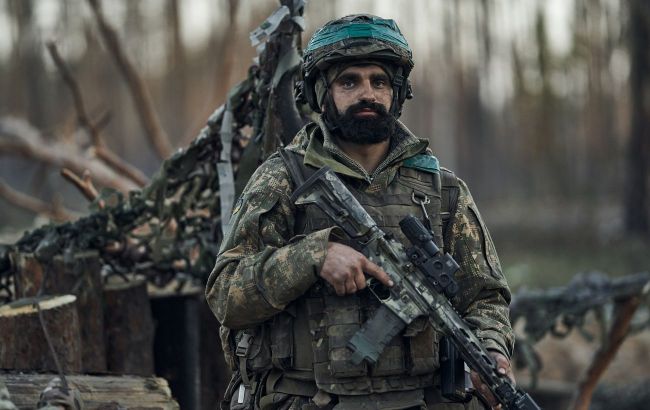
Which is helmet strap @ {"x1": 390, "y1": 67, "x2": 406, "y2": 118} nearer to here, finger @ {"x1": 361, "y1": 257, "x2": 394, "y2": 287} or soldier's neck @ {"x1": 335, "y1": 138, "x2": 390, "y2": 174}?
soldier's neck @ {"x1": 335, "y1": 138, "x2": 390, "y2": 174}

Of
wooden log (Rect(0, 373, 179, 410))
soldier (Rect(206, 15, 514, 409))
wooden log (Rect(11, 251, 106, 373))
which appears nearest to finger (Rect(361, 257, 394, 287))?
soldier (Rect(206, 15, 514, 409))

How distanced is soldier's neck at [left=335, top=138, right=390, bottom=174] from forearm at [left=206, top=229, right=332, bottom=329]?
41 cm

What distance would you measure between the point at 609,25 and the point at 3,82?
1172 inches

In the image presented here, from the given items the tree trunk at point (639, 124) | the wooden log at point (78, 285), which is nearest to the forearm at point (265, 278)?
the wooden log at point (78, 285)

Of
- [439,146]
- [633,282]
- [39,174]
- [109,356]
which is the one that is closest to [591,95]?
[439,146]

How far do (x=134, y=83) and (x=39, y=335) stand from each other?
486 centimetres

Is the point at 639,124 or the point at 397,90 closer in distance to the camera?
the point at 397,90

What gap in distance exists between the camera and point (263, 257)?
3.53 metres

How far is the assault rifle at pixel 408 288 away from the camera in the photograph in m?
3.48

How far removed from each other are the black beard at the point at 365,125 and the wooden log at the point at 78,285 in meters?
2.55

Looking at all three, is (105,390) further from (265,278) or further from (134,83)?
(134,83)

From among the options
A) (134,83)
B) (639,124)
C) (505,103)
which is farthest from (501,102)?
(134,83)

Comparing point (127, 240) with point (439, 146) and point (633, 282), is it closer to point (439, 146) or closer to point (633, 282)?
point (633, 282)

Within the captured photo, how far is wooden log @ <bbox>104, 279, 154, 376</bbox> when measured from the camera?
5.95 m
